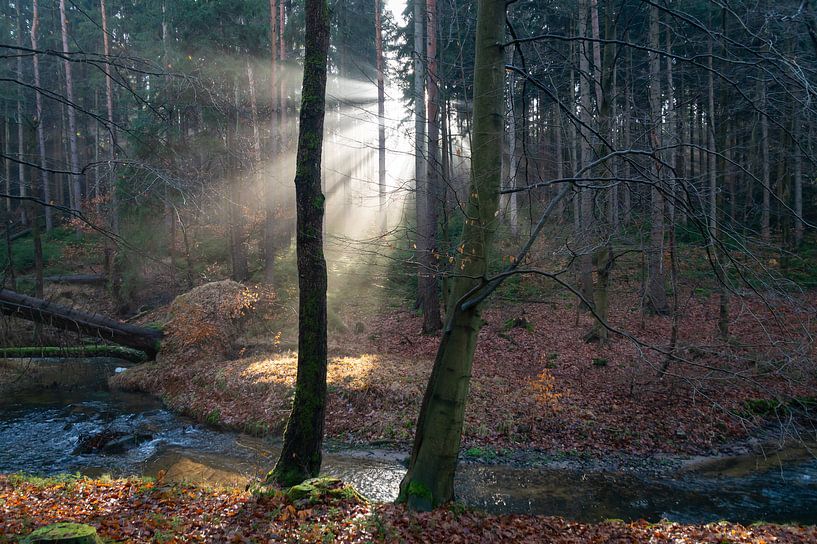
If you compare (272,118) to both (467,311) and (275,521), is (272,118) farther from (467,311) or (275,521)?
(275,521)

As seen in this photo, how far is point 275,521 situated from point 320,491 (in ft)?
2.59

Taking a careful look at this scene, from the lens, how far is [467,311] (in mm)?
6105

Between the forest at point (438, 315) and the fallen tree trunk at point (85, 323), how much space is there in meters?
0.10

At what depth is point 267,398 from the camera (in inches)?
467

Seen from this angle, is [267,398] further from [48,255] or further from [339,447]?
[48,255]

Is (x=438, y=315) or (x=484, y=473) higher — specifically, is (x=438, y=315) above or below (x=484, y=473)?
above

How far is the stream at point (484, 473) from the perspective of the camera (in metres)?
7.73

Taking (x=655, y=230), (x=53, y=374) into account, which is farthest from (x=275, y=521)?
(x=53, y=374)

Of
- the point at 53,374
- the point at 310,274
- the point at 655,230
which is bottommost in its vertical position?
the point at 53,374

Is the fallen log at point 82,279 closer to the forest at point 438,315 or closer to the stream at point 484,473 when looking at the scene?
the forest at point 438,315

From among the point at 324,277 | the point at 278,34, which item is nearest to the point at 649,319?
the point at 324,277

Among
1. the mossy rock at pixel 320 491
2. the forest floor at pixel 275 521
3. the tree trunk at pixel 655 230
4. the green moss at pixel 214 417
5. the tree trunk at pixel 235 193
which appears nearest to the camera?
the forest floor at pixel 275 521

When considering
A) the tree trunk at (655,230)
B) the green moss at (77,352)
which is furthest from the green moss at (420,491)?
the green moss at (77,352)

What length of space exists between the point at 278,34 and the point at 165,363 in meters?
13.8
